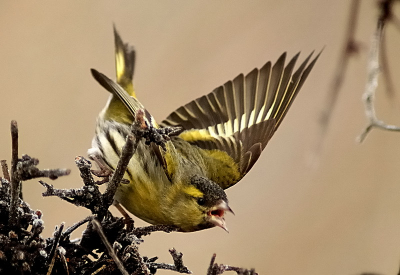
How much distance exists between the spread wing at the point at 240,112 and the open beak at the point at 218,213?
200mm

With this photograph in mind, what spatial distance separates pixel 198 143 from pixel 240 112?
12cm

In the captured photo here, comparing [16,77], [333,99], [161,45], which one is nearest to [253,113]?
[333,99]

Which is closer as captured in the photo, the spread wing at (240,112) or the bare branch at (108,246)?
the bare branch at (108,246)

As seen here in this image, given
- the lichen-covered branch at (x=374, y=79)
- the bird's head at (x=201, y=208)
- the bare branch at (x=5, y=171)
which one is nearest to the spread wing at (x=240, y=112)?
the bird's head at (x=201, y=208)

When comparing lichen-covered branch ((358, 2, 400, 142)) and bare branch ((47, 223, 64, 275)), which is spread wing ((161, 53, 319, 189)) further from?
bare branch ((47, 223, 64, 275))

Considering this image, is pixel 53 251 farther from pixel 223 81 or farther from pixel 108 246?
pixel 223 81

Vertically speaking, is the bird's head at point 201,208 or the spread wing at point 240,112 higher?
the spread wing at point 240,112

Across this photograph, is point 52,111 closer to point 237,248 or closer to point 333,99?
point 237,248

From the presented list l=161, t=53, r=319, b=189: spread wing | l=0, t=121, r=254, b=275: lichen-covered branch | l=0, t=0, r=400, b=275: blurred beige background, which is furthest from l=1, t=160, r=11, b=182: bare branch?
l=0, t=0, r=400, b=275: blurred beige background

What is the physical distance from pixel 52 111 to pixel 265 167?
781 millimetres

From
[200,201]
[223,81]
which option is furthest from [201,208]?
[223,81]

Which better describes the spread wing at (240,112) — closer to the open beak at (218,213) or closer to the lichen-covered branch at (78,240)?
the open beak at (218,213)

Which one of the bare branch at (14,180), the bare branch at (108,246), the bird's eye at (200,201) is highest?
the bird's eye at (200,201)

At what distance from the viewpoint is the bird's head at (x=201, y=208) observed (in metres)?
0.70
